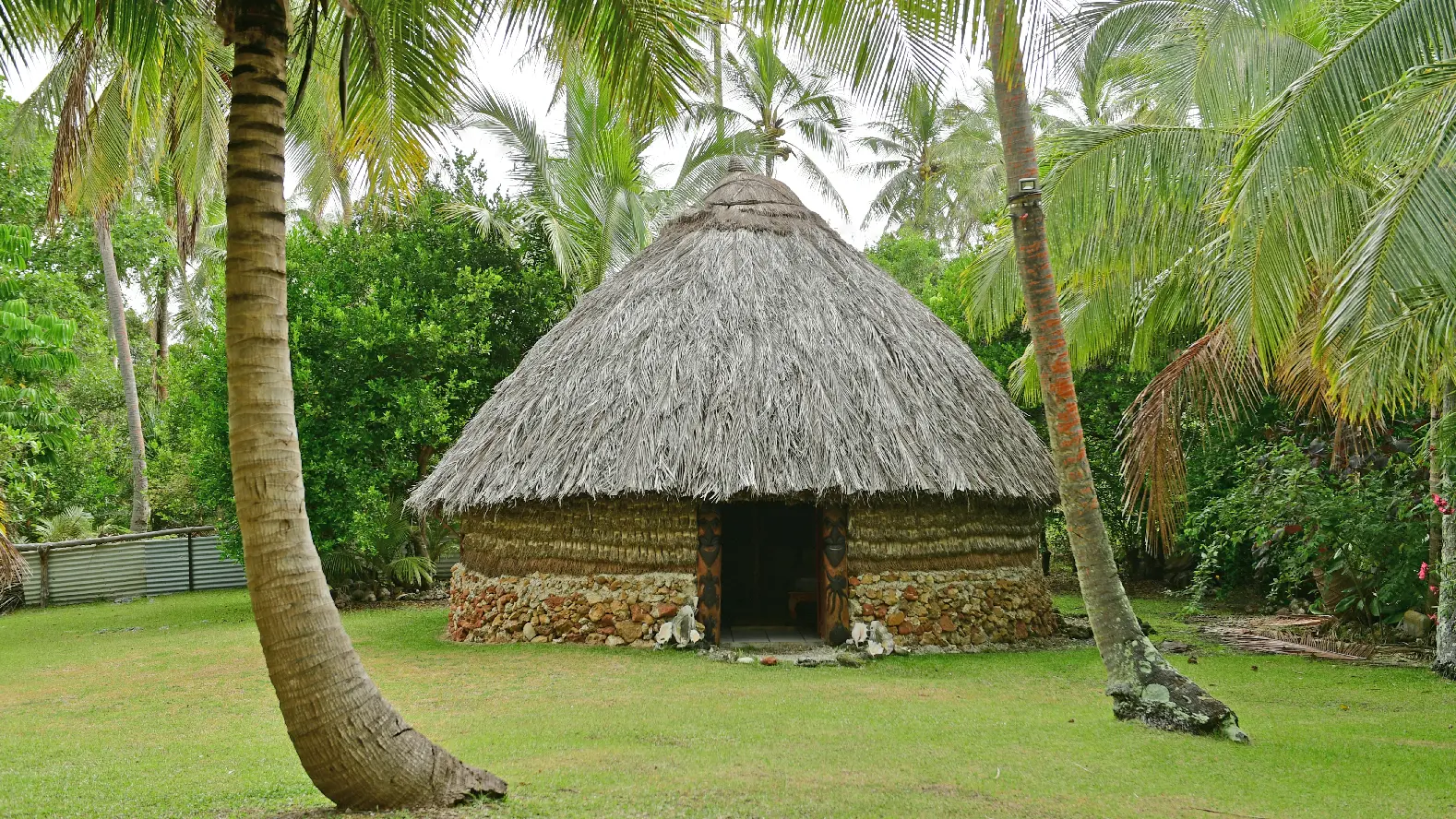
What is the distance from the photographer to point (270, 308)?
14.4ft

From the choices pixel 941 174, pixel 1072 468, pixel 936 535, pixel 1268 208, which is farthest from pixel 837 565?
pixel 941 174

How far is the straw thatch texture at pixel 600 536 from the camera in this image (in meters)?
10.7

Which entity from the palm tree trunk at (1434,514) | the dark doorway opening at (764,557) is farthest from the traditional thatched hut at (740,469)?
the palm tree trunk at (1434,514)

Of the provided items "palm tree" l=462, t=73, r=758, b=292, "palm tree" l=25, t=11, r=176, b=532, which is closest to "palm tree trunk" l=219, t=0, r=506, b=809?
"palm tree" l=25, t=11, r=176, b=532

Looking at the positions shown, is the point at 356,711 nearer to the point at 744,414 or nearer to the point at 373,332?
the point at 744,414

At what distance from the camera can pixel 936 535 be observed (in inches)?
433

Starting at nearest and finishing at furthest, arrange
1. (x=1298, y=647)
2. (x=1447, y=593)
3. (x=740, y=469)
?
(x=1447, y=593), (x=740, y=469), (x=1298, y=647)

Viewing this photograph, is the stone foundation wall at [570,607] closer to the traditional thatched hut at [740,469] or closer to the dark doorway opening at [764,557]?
the traditional thatched hut at [740,469]

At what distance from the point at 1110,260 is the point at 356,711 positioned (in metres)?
8.63

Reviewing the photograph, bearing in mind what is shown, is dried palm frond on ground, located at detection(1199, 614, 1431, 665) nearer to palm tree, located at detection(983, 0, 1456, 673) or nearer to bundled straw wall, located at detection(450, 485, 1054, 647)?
palm tree, located at detection(983, 0, 1456, 673)

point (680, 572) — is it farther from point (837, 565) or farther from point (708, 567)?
point (837, 565)

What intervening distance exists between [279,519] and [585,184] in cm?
1497

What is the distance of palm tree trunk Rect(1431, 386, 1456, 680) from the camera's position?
27.6 ft

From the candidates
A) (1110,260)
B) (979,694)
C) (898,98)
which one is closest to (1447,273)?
(898,98)
